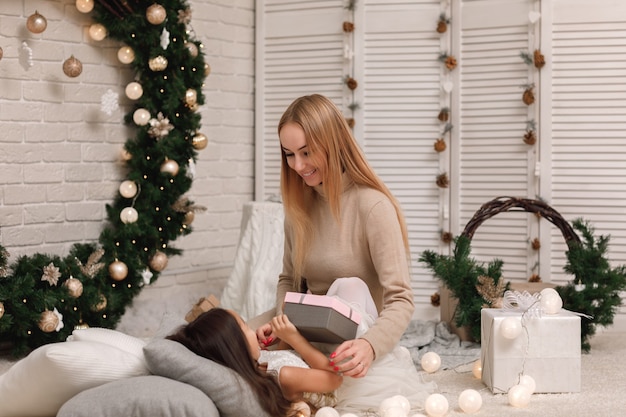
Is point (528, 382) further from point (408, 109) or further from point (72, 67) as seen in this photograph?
point (72, 67)

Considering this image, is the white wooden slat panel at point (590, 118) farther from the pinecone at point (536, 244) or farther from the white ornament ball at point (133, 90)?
the white ornament ball at point (133, 90)

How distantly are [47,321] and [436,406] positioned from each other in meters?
1.70

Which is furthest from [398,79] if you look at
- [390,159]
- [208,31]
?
[208,31]

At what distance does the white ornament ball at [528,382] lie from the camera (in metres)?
2.62

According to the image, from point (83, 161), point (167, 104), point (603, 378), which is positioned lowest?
point (603, 378)

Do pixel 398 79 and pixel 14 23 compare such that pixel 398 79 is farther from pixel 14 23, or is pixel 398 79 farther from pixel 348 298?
pixel 348 298

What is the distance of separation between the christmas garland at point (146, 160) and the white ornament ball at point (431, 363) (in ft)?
4.50

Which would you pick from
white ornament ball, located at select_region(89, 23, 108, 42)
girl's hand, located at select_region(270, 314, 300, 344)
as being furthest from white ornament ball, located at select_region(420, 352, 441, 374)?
white ornament ball, located at select_region(89, 23, 108, 42)

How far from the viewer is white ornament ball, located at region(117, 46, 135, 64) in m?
3.79

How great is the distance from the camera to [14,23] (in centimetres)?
350

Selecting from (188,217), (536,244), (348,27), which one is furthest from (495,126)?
(188,217)

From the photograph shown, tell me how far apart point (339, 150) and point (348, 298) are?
45cm

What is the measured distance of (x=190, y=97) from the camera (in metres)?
3.89

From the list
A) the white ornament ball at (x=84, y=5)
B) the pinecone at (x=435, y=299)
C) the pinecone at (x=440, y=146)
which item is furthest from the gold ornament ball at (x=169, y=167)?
the pinecone at (x=435, y=299)
